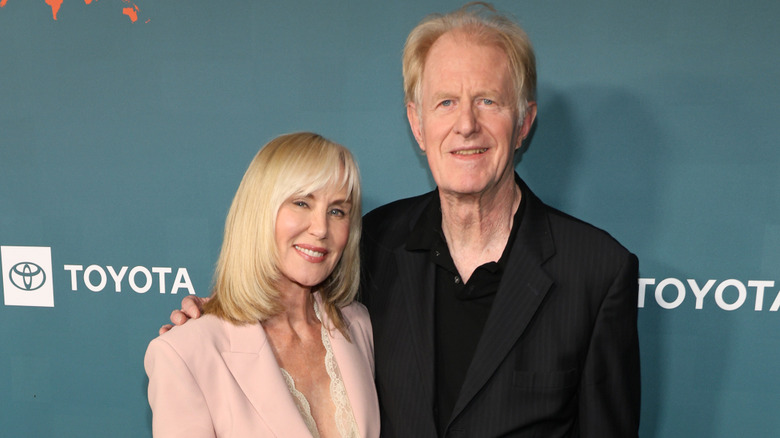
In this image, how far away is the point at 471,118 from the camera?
146cm

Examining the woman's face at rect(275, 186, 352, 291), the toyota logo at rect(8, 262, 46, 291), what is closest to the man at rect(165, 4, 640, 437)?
the woman's face at rect(275, 186, 352, 291)

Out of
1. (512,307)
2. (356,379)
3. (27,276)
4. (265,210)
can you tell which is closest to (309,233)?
(265,210)

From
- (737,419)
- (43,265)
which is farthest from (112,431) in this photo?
(737,419)

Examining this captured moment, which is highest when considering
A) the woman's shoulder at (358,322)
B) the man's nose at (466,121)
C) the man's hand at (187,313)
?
the man's nose at (466,121)

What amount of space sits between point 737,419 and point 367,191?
155 cm

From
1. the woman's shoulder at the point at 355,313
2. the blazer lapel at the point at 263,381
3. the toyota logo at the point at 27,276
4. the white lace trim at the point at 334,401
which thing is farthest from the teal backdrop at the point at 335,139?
the blazer lapel at the point at 263,381

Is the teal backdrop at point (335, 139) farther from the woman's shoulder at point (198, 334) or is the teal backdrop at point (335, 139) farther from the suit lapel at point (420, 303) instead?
the woman's shoulder at point (198, 334)

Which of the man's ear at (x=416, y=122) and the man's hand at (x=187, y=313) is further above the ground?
the man's ear at (x=416, y=122)

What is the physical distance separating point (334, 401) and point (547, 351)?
0.54 meters

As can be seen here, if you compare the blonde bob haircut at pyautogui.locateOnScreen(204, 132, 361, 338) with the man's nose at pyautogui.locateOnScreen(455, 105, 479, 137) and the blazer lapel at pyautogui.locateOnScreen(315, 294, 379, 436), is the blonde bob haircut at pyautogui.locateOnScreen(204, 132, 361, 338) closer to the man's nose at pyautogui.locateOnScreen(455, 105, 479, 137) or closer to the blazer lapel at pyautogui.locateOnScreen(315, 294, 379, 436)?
the blazer lapel at pyautogui.locateOnScreen(315, 294, 379, 436)

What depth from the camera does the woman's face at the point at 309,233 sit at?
1426mm

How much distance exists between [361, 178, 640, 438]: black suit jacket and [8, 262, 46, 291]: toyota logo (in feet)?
5.23

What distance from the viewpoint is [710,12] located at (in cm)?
192

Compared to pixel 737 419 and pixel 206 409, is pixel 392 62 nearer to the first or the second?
pixel 206 409
